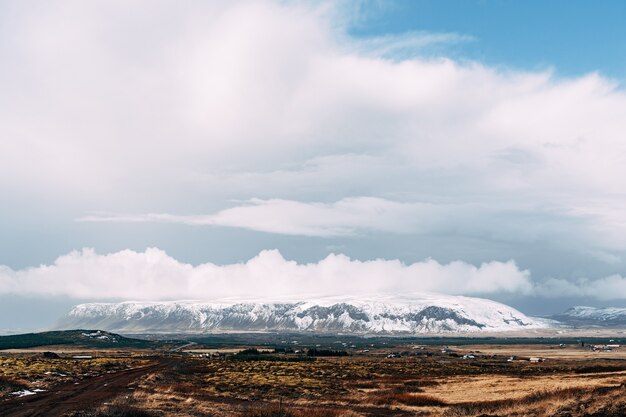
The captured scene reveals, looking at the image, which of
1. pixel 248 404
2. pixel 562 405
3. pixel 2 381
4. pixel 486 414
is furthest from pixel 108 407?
pixel 562 405

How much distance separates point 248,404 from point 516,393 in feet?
96.1

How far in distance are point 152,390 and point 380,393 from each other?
27217 mm

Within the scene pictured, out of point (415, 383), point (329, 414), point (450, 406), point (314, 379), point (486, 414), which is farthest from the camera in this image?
point (314, 379)

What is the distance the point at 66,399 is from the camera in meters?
57.1

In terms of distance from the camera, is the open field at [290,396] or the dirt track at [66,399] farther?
the dirt track at [66,399]

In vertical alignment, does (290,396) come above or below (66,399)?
below

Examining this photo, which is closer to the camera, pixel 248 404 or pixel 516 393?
pixel 248 404

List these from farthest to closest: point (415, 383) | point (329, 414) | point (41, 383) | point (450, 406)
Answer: point (415, 383) → point (41, 383) → point (450, 406) → point (329, 414)

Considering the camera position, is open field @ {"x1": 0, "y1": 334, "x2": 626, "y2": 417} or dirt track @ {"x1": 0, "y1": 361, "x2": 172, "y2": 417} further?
dirt track @ {"x1": 0, "y1": 361, "x2": 172, "y2": 417}

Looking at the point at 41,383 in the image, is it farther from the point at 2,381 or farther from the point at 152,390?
the point at 152,390

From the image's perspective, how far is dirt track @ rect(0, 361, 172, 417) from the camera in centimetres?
4844

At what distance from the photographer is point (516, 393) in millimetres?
61031

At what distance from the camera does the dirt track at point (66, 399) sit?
48.4 m

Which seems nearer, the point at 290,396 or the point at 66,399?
the point at 66,399
